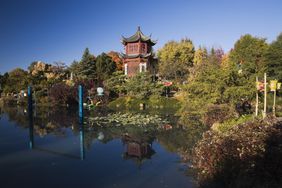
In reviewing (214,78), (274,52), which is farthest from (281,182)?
(274,52)

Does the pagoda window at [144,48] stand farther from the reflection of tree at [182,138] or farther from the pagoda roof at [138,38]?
the reflection of tree at [182,138]

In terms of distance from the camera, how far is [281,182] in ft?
16.2

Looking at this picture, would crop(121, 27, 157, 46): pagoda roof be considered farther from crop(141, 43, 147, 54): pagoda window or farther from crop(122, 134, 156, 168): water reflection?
crop(122, 134, 156, 168): water reflection

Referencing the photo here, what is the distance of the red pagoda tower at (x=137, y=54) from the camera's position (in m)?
35.4

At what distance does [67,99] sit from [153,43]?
15.7 meters

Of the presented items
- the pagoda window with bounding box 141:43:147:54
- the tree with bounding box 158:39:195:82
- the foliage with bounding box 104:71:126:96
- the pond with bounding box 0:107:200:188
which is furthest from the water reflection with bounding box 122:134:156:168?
the tree with bounding box 158:39:195:82

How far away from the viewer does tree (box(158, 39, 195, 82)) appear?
3744cm

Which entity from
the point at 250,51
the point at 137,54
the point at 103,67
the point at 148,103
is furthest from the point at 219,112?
the point at 103,67

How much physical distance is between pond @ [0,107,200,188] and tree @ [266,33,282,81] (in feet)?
56.5

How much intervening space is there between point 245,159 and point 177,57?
40.4 m

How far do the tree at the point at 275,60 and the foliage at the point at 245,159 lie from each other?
22.2 metres

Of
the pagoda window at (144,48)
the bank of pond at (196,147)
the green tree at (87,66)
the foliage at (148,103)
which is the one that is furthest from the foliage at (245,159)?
the green tree at (87,66)

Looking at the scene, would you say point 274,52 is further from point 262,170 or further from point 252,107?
point 262,170

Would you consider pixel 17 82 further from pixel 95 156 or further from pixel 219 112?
pixel 95 156
